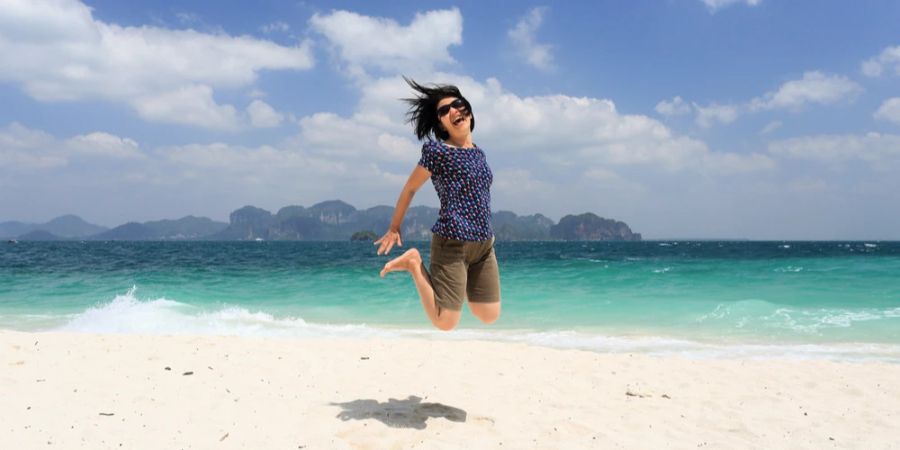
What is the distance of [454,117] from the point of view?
13.9 ft

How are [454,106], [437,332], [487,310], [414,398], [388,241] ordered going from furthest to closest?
[437,332] → [414,398] → [487,310] → [454,106] → [388,241]

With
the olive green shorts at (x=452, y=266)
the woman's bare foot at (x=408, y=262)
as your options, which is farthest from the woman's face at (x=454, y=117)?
the woman's bare foot at (x=408, y=262)

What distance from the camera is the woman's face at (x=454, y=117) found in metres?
4.23

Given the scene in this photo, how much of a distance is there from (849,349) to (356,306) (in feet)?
35.1

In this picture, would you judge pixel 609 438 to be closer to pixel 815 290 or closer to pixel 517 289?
pixel 517 289

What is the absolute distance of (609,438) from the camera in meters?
4.58

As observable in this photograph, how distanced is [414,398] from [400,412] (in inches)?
21.7

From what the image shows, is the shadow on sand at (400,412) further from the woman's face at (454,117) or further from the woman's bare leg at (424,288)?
the woman's face at (454,117)

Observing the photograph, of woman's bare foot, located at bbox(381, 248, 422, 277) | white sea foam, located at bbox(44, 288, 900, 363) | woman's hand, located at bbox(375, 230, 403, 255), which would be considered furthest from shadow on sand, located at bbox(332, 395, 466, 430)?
white sea foam, located at bbox(44, 288, 900, 363)

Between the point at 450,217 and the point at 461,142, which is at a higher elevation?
the point at 461,142

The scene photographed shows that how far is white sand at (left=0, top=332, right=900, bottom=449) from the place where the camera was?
452 centimetres

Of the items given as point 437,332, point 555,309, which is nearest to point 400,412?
point 437,332

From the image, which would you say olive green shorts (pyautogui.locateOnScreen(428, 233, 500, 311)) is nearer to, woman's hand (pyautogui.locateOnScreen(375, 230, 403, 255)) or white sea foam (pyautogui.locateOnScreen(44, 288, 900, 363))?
woman's hand (pyautogui.locateOnScreen(375, 230, 403, 255))

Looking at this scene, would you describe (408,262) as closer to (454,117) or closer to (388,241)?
(388,241)
